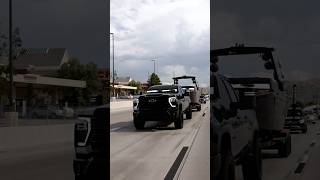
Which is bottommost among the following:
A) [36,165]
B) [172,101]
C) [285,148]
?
[36,165]

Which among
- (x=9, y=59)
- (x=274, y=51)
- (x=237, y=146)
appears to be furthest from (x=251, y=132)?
(x=9, y=59)

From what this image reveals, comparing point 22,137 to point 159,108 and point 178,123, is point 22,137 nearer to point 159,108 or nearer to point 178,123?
point 159,108

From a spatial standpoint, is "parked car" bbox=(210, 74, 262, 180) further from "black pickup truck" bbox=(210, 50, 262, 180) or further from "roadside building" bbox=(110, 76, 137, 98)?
"roadside building" bbox=(110, 76, 137, 98)

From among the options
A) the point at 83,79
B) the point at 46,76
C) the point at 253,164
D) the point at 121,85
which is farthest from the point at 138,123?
the point at 121,85

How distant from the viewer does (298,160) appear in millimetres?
4957

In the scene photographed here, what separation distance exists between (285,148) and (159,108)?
367cm

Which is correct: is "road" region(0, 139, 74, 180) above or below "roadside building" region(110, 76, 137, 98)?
below

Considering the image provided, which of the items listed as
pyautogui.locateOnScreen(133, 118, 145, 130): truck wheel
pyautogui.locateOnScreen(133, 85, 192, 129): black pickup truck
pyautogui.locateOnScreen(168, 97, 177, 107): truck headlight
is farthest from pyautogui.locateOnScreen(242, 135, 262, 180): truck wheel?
pyautogui.locateOnScreen(168, 97, 177, 107): truck headlight

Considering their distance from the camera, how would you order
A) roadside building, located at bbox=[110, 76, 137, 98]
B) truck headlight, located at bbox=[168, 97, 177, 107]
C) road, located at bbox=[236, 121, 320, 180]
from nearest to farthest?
road, located at bbox=[236, 121, 320, 180]
roadside building, located at bbox=[110, 76, 137, 98]
truck headlight, located at bbox=[168, 97, 177, 107]

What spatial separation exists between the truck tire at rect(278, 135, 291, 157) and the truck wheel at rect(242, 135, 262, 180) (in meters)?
0.25

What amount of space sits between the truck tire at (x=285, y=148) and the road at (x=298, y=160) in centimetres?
4

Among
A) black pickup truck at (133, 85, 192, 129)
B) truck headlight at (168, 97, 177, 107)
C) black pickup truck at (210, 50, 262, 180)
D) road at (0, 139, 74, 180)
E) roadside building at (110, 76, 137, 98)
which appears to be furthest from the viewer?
truck headlight at (168, 97, 177, 107)

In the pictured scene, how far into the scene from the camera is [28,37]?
16.7 ft

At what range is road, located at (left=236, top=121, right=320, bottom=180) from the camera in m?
4.87
